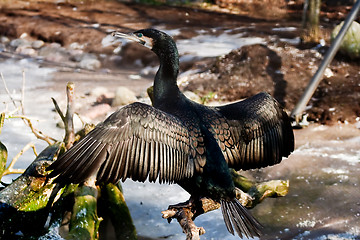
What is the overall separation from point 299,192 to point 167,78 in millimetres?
2520

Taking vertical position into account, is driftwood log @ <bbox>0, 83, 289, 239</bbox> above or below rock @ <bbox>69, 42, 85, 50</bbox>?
above

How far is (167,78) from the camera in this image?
3.33m

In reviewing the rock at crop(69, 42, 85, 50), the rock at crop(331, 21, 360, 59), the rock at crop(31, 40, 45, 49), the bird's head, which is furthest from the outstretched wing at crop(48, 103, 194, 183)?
the rock at crop(31, 40, 45, 49)

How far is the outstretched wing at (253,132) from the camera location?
3.28 meters

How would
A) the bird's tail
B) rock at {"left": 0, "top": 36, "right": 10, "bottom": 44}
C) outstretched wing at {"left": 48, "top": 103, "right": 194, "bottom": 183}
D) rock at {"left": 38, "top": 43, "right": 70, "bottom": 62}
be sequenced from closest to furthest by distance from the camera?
outstretched wing at {"left": 48, "top": 103, "right": 194, "bottom": 183} < the bird's tail < rock at {"left": 38, "top": 43, "right": 70, "bottom": 62} < rock at {"left": 0, "top": 36, "right": 10, "bottom": 44}

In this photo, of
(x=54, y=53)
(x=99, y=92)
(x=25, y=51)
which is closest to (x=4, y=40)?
(x=25, y=51)

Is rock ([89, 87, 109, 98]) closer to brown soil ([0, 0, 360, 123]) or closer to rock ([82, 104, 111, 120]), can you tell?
rock ([82, 104, 111, 120])

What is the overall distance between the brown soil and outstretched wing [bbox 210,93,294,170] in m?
3.54

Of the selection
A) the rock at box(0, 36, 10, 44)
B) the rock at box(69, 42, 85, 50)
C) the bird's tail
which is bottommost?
the rock at box(0, 36, 10, 44)

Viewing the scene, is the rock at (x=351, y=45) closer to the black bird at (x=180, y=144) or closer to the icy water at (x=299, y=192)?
the icy water at (x=299, y=192)

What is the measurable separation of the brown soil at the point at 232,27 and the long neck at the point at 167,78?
3.94 metres

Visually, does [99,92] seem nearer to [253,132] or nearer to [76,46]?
[76,46]

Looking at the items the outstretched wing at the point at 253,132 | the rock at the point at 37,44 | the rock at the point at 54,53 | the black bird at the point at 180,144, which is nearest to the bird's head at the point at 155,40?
the black bird at the point at 180,144

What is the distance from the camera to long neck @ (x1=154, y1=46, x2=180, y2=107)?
3.31 meters
